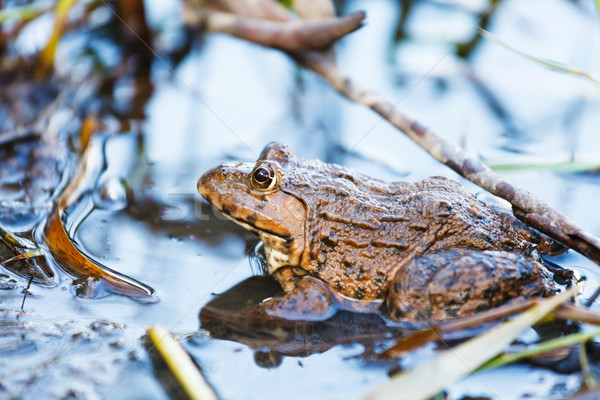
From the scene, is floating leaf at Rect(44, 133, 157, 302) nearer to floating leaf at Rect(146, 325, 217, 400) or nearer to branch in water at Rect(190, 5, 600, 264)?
floating leaf at Rect(146, 325, 217, 400)

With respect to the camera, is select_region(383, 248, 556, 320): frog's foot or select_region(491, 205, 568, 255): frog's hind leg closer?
select_region(383, 248, 556, 320): frog's foot

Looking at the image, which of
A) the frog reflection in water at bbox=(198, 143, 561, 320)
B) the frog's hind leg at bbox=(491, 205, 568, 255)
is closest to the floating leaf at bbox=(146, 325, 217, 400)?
the frog reflection in water at bbox=(198, 143, 561, 320)

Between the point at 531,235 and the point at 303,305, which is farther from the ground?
the point at 531,235

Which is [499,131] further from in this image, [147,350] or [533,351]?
[147,350]

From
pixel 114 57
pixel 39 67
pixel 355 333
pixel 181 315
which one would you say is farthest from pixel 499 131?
pixel 39 67

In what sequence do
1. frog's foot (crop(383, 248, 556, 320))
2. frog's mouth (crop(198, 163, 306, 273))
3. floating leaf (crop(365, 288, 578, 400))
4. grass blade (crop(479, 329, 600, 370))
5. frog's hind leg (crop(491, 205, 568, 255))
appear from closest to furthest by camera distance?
floating leaf (crop(365, 288, 578, 400)) → grass blade (crop(479, 329, 600, 370)) → frog's foot (crop(383, 248, 556, 320)) → frog's hind leg (crop(491, 205, 568, 255)) → frog's mouth (crop(198, 163, 306, 273))

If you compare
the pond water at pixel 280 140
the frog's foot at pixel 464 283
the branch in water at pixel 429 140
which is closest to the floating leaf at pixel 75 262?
the pond water at pixel 280 140

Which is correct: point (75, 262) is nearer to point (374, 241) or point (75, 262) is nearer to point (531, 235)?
point (374, 241)

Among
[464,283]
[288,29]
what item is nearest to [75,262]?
[464,283]
